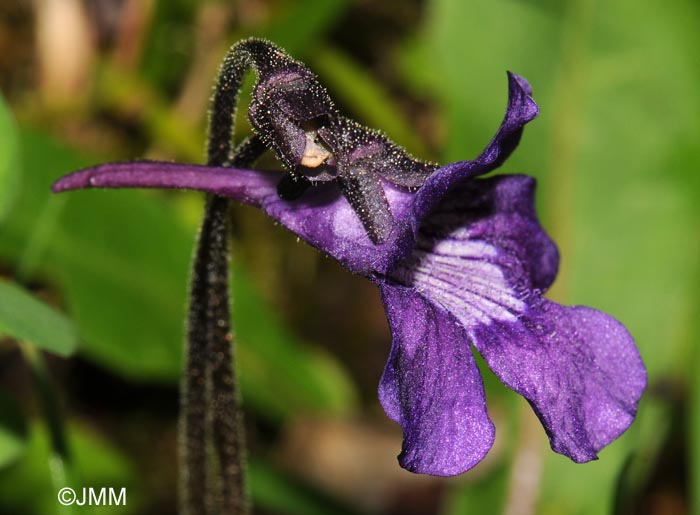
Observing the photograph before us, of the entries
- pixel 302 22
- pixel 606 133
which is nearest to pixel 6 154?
pixel 302 22

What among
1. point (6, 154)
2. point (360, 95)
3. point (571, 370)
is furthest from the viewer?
point (360, 95)

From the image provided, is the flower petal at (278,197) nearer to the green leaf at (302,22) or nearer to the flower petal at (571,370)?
the flower petal at (571,370)

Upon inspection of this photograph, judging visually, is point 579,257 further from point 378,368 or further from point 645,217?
point 378,368

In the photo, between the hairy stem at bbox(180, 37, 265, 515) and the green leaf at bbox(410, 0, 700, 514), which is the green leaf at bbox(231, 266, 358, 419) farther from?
the hairy stem at bbox(180, 37, 265, 515)

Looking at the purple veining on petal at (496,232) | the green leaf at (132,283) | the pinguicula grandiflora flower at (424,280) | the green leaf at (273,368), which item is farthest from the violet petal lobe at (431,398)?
the green leaf at (273,368)

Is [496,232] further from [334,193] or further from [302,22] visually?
[302,22]

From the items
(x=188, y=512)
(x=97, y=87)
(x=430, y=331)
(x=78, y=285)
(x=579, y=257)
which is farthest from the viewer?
(x=97, y=87)

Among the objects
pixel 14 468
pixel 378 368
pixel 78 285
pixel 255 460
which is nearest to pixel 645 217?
pixel 378 368

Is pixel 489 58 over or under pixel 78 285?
over
